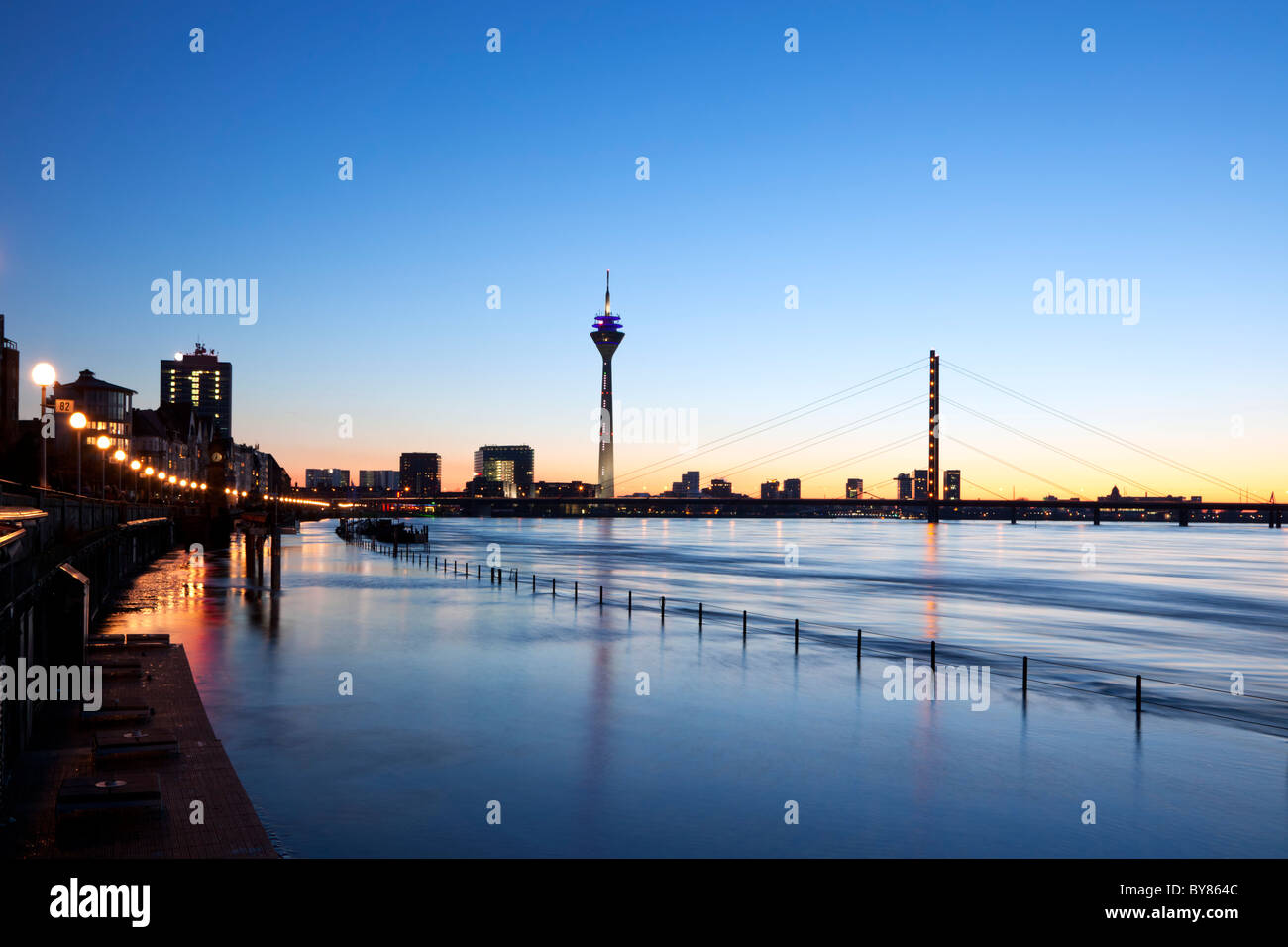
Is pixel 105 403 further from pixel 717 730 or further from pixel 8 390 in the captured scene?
pixel 717 730

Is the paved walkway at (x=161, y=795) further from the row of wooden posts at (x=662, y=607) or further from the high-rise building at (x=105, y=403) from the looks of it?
the high-rise building at (x=105, y=403)

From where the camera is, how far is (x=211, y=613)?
4666cm

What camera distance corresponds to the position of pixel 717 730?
25938 mm

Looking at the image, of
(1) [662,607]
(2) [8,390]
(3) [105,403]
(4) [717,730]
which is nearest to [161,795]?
(4) [717,730]

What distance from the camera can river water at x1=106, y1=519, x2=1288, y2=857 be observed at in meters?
18.2

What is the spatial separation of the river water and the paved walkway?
1.42 meters

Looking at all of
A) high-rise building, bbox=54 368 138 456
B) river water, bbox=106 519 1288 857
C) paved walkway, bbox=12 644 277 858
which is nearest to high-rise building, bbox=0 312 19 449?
high-rise building, bbox=54 368 138 456

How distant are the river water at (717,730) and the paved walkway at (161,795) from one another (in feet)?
4.67

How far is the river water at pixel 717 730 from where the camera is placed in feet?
59.6

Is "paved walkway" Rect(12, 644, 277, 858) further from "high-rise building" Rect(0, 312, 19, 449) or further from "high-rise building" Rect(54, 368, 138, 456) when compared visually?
"high-rise building" Rect(54, 368, 138, 456)

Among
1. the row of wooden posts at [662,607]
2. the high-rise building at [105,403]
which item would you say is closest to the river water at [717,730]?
the row of wooden posts at [662,607]
